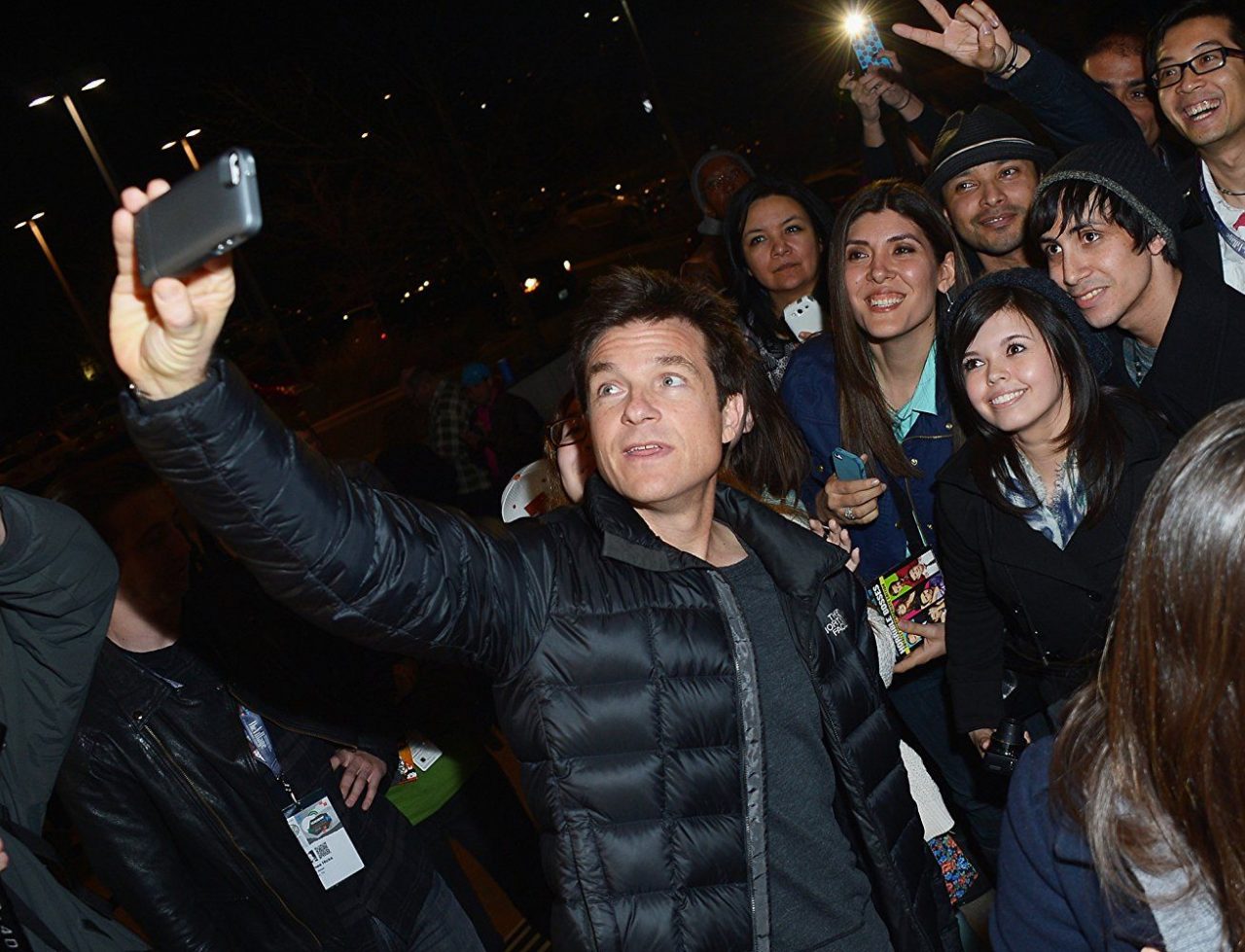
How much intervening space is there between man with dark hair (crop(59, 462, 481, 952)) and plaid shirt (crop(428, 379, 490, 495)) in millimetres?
4884

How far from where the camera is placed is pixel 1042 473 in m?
2.93

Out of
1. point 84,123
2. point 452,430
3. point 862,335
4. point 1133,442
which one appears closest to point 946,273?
point 862,335

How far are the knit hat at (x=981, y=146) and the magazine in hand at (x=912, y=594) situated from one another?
166 cm

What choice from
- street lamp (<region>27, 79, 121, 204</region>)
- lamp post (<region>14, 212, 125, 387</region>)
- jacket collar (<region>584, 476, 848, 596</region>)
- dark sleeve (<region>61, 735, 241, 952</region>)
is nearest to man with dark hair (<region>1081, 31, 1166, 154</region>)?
jacket collar (<region>584, 476, 848, 596</region>)

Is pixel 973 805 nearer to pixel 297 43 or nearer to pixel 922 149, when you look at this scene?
pixel 922 149

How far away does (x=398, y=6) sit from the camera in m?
16.3

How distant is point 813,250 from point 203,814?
137 inches

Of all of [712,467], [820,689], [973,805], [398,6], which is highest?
[398,6]

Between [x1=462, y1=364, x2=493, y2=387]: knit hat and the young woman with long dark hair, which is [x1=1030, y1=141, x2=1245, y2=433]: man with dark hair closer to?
the young woman with long dark hair

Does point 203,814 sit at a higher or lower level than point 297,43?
lower

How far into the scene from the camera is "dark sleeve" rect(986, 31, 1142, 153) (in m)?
3.69

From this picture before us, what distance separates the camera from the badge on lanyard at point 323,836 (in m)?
3.03

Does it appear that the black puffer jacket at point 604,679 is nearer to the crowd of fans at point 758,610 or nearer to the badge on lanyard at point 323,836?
the crowd of fans at point 758,610

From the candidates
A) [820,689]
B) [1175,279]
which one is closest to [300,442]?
[820,689]
